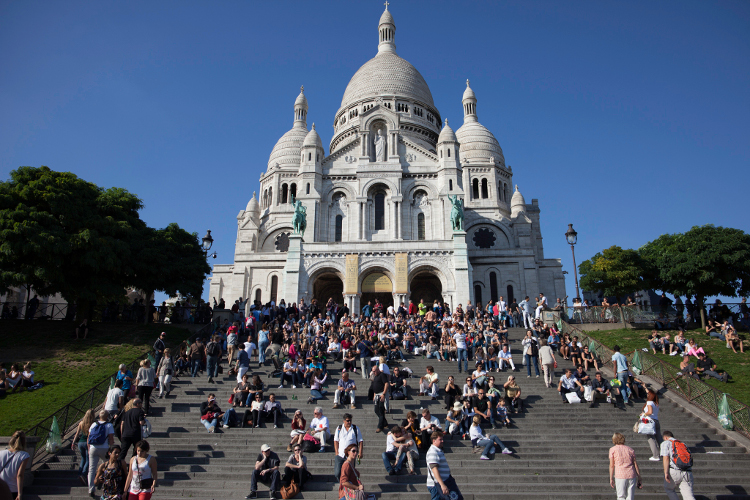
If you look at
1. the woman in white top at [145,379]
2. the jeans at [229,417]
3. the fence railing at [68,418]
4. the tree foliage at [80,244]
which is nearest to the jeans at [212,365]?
the fence railing at [68,418]

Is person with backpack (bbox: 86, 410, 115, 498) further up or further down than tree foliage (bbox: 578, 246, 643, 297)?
further down

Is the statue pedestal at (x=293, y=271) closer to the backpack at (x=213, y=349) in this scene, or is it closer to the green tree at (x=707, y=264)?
the backpack at (x=213, y=349)

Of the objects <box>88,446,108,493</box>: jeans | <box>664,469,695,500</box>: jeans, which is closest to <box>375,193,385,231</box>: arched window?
<box>88,446,108,493</box>: jeans

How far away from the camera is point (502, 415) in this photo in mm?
14164

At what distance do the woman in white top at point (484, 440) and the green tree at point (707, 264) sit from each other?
17874mm

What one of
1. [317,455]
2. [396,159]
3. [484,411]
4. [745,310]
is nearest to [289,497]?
[317,455]

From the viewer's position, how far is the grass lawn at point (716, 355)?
17.1 meters

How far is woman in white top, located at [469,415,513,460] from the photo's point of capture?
40.2 ft

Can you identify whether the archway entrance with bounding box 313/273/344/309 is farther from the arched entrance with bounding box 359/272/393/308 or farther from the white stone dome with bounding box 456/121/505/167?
the white stone dome with bounding box 456/121/505/167

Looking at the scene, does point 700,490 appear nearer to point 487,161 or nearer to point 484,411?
point 484,411

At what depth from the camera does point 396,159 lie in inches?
1555

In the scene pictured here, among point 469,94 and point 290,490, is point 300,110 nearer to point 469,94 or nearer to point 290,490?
point 469,94

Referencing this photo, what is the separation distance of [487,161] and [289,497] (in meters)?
41.4

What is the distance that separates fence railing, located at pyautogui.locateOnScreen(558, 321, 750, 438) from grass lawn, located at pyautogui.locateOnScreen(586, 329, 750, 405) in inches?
37.9
